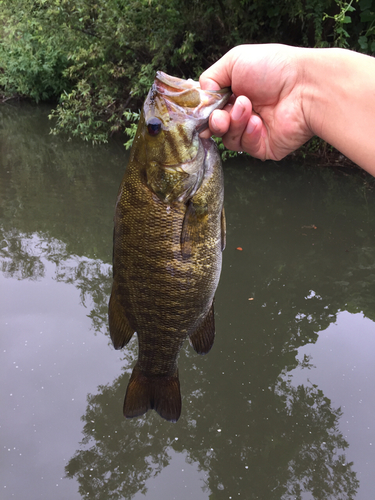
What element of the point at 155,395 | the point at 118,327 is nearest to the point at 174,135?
the point at 118,327

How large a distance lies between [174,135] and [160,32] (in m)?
7.44

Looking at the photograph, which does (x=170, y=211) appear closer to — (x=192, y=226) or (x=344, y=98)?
(x=192, y=226)

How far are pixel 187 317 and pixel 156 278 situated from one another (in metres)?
0.23

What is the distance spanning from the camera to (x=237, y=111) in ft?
5.18

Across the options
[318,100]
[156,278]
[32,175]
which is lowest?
[32,175]

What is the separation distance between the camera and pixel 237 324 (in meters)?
4.13

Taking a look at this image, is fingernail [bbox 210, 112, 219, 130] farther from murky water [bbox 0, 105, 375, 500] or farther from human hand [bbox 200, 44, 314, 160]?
murky water [bbox 0, 105, 375, 500]

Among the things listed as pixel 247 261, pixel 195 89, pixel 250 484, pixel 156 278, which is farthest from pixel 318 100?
pixel 247 261

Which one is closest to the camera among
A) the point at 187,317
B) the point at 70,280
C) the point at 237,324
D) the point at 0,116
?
the point at 187,317

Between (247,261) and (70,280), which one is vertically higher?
(247,261)

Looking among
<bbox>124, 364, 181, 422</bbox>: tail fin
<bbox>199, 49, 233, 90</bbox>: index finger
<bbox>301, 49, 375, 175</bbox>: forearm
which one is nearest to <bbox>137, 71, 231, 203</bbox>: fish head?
<bbox>199, 49, 233, 90</bbox>: index finger

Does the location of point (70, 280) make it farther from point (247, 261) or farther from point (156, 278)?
point (156, 278)

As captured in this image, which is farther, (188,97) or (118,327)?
(118,327)

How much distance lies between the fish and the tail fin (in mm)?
337
